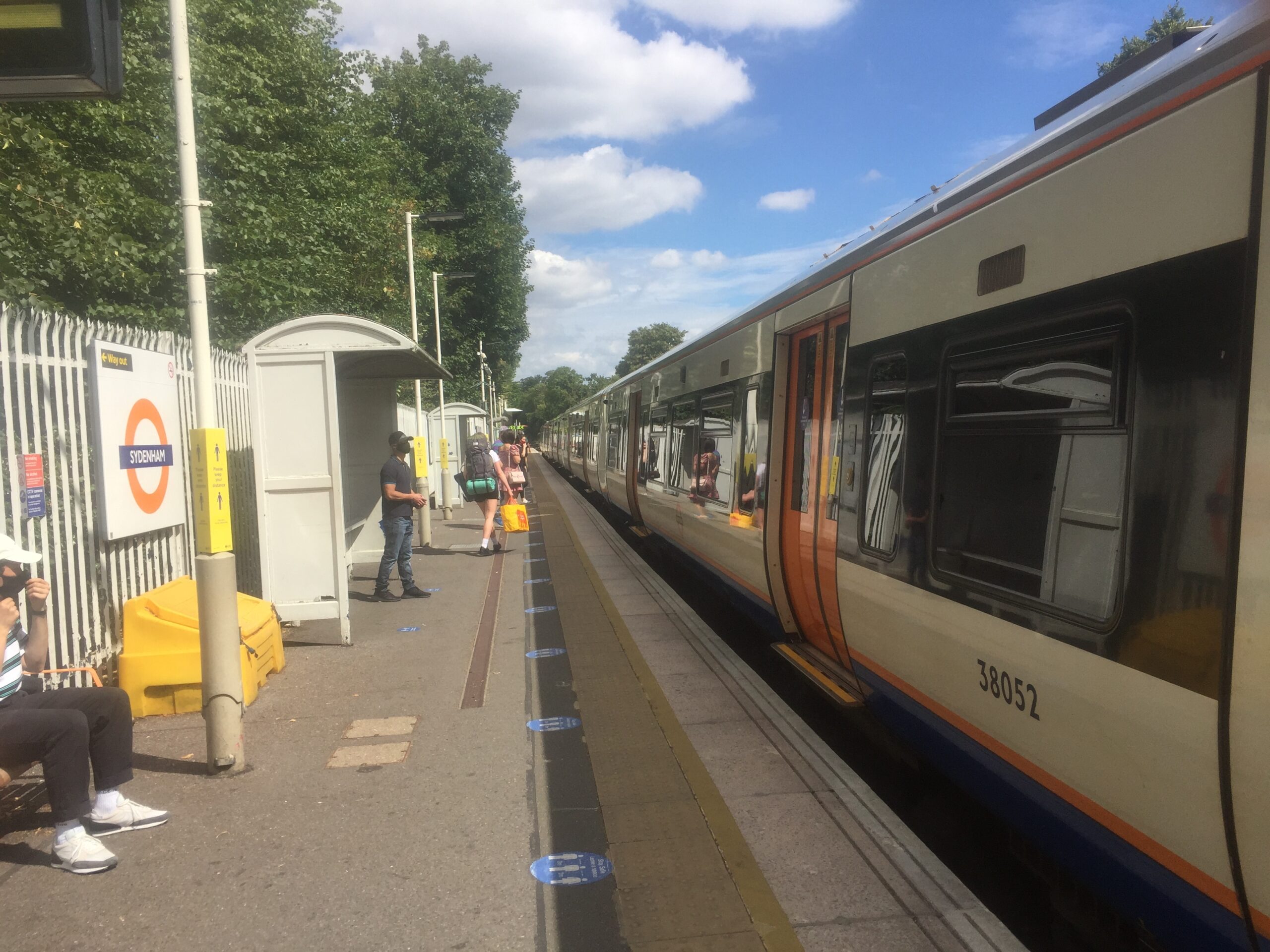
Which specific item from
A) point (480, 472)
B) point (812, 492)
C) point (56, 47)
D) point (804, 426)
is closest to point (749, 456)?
point (804, 426)

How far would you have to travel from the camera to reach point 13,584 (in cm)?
384

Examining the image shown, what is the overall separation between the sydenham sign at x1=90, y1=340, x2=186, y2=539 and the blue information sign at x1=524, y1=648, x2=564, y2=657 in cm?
283

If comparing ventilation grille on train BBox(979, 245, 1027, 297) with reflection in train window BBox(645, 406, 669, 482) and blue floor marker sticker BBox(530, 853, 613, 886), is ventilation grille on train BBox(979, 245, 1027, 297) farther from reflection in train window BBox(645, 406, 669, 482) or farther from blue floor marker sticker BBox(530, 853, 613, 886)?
reflection in train window BBox(645, 406, 669, 482)

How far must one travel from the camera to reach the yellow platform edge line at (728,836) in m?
3.24

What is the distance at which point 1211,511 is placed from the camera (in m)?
2.41

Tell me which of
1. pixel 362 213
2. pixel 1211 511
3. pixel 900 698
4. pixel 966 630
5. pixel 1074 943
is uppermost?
pixel 362 213

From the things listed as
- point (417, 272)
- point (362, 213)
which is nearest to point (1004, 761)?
point (362, 213)

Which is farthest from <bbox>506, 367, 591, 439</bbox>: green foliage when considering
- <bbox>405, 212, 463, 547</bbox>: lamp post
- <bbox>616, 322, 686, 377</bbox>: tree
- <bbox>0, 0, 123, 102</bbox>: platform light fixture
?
<bbox>0, 0, 123, 102</bbox>: platform light fixture

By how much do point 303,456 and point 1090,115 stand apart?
632 cm

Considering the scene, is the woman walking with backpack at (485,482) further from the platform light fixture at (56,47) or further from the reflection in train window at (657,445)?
the platform light fixture at (56,47)

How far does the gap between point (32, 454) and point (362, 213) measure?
45.3 feet

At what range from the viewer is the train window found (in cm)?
723

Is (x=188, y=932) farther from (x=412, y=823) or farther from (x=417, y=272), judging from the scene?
(x=417, y=272)

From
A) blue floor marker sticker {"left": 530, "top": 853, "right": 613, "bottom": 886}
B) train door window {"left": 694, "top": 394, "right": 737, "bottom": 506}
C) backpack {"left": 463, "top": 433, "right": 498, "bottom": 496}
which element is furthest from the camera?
backpack {"left": 463, "top": 433, "right": 498, "bottom": 496}
